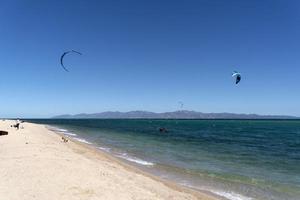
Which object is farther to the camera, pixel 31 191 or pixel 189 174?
pixel 189 174

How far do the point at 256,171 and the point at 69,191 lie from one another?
15.9 m

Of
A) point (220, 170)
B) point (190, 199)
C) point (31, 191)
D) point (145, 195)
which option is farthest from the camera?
point (220, 170)

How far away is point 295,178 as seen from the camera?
22047 millimetres

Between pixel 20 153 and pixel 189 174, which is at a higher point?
pixel 20 153

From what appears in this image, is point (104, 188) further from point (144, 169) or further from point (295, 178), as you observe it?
point (295, 178)

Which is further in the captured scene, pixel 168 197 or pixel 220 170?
pixel 220 170

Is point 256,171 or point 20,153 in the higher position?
point 20,153

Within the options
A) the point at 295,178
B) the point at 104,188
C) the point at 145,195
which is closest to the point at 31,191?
the point at 104,188

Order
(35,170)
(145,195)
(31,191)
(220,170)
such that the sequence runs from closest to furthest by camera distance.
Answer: (31,191) → (145,195) → (35,170) → (220,170)

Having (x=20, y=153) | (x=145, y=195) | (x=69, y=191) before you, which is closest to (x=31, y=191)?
(x=69, y=191)

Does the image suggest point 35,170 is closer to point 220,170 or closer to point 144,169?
point 144,169

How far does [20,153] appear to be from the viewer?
2045 cm

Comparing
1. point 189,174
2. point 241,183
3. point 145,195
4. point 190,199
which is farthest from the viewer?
point 189,174

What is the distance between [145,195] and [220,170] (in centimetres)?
1180
